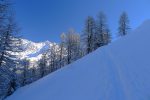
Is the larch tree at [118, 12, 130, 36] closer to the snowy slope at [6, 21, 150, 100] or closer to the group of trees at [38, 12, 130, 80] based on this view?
the group of trees at [38, 12, 130, 80]

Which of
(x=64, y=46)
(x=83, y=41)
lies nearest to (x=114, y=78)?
(x=83, y=41)

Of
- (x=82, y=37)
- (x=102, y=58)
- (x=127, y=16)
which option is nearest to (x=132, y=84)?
(x=102, y=58)

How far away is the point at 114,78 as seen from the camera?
1830cm

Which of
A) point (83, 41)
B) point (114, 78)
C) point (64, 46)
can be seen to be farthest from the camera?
point (64, 46)

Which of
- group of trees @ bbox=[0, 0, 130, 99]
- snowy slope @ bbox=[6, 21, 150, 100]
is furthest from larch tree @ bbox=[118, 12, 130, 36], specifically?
snowy slope @ bbox=[6, 21, 150, 100]

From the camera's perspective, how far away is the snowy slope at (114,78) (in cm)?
1578

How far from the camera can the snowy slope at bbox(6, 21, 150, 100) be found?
51.8ft

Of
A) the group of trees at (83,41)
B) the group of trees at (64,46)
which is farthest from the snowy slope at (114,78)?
the group of trees at (83,41)

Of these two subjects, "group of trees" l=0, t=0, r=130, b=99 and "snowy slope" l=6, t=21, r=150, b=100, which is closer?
"snowy slope" l=6, t=21, r=150, b=100

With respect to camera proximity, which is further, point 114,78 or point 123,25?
point 123,25

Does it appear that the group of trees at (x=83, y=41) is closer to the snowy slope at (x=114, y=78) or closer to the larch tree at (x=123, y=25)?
the larch tree at (x=123, y=25)

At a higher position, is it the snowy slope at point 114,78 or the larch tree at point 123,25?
the larch tree at point 123,25

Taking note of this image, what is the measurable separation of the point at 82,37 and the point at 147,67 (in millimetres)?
41890

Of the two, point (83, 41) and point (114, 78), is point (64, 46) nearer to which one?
point (83, 41)
